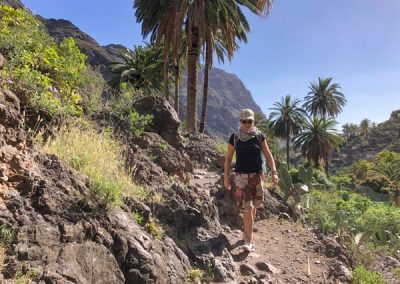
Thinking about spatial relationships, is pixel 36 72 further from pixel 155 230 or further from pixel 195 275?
pixel 195 275

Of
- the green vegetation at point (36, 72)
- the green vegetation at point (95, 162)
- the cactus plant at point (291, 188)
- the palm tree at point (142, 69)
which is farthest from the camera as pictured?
the palm tree at point (142, 69)

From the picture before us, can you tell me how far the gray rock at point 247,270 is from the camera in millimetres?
4662

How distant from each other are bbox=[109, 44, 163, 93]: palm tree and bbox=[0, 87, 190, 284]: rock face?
20.9 meters

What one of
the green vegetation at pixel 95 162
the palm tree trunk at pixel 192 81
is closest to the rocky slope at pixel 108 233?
the green vegetation at pixel 95 162

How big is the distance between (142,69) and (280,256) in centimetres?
2111

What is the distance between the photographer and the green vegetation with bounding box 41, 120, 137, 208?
12.5ft

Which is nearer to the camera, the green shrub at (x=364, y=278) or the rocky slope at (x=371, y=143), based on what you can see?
the green shrub at (x=364, y=278)

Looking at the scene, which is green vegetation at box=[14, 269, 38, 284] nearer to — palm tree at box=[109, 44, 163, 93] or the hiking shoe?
the hiking shoe

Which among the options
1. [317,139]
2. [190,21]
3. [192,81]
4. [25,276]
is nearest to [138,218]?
[25,276]

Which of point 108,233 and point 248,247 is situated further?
point 248,247

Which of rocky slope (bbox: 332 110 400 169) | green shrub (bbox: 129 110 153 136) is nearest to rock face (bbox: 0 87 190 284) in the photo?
green shrub (bbox: 129 110 153 136)

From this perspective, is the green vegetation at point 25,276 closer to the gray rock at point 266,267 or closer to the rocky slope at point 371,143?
the gray rock at point 266,267

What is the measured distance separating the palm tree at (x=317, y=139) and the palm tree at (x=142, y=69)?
22.4 m

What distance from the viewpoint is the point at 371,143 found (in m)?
82.0
